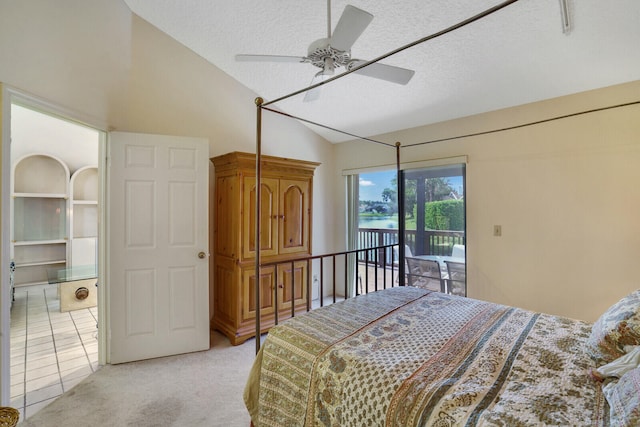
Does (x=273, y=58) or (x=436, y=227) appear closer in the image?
(x=273, y=58)

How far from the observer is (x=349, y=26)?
1.48m

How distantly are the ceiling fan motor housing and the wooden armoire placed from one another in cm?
131

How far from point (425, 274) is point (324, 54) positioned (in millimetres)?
2765

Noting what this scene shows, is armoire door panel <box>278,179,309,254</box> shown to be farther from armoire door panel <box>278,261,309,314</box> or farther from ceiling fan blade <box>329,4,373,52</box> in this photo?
ceiling fan blade <box>329,4,373,52</box>

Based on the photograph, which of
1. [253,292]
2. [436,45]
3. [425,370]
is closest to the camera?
[425,370]

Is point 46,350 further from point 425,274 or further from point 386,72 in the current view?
point 425,274

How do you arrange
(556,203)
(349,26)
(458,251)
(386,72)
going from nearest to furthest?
(349,26) → (386,72) → (556,203) → (458,251)

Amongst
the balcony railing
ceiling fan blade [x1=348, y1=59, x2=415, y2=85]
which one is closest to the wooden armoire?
the balcony railing

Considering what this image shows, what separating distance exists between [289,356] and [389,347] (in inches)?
19.1

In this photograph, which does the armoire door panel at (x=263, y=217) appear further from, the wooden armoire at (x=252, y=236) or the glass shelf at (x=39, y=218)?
the glass shelf at (x=39, y=218)

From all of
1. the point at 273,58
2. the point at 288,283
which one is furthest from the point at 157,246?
the point at 273,58

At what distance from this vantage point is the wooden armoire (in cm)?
292

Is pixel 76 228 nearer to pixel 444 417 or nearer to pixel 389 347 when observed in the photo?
pixel 389 347

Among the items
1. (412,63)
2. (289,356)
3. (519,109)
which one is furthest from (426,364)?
(519,109)
